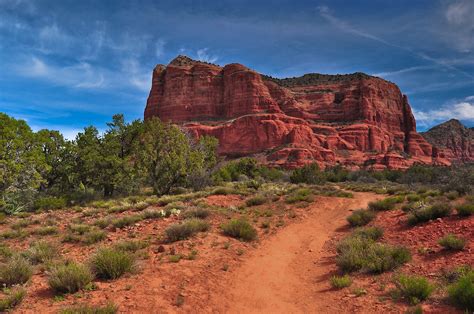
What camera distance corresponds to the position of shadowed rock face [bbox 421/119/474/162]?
160500mm

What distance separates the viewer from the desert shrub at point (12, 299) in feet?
19.6

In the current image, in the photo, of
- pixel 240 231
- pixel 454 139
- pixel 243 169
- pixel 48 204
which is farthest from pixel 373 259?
pixel 454 139

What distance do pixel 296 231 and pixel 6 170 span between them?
16.7m

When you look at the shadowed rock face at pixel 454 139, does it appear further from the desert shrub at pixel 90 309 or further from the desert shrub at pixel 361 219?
the desert shrub at pixel 90 309

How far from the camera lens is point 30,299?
6.43 meters

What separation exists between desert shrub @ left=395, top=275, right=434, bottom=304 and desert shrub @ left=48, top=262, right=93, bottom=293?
20.5ft

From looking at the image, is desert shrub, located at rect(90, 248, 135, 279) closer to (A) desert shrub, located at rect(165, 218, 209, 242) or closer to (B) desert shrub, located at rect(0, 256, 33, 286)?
(B) desert shrub, located at rect(0, 256, 33, 286)

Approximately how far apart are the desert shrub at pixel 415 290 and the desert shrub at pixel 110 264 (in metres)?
5.85

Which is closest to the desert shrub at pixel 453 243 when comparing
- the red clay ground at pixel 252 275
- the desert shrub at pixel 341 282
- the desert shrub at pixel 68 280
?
the red clay ground at pixel 252 275

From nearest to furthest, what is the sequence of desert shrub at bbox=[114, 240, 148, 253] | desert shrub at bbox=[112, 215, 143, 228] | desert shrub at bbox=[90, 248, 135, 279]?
desert shrub at bbox=[90, 248, 135, 279] → desert shrub at bbox=[114, 240, 148, 253] → desert shrub at bbox=[112, 215, 143, 228]

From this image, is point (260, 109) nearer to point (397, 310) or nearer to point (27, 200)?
point (27, 200)

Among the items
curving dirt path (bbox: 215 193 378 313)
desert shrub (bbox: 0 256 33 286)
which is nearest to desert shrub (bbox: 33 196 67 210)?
desert shrub (bbox: 0 256 33 286)

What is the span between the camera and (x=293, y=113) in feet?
339

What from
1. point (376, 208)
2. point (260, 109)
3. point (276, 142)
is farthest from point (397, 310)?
point (260, 109)
